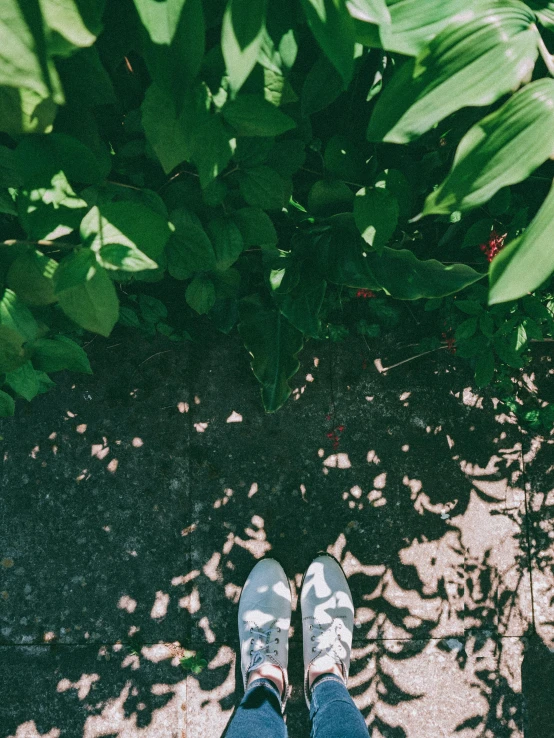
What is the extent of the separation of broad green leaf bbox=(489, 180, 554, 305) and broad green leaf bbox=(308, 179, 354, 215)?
29.0 inches

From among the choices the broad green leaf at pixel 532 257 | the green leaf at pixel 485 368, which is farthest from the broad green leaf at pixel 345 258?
the broad green leaf at pixel 532 257

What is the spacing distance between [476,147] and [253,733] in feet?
7.00

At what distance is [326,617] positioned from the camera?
2.10m

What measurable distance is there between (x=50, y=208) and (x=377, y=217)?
0.73 metres

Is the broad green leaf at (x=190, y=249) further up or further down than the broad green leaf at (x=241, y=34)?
further down

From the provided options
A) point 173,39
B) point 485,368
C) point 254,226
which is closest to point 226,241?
point 254,226

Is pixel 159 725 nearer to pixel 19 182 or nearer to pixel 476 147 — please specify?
pixel 19 182

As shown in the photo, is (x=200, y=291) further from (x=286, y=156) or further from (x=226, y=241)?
(x=286, y=156)

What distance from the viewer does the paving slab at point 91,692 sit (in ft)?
6.89

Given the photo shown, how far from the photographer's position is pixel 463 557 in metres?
2.18

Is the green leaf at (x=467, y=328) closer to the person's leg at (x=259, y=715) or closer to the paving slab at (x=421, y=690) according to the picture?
the paving slab at (x=421, y=690)

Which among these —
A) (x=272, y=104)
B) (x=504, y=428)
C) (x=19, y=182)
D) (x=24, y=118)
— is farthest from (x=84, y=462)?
(x=504, y=428)

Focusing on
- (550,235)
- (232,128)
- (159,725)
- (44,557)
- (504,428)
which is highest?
(232,128)

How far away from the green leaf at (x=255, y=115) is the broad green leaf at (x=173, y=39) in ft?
0.44
